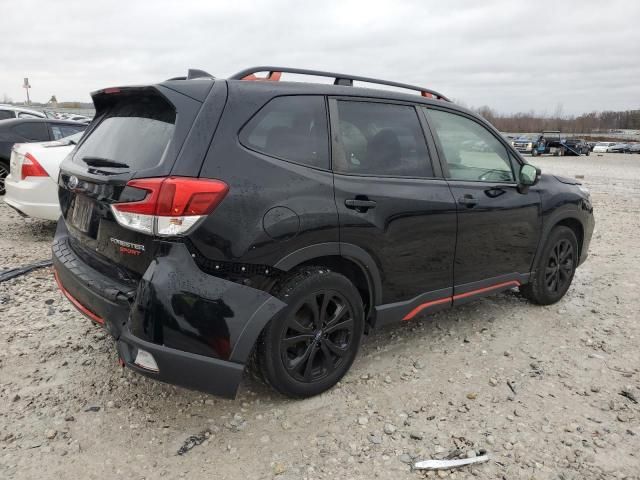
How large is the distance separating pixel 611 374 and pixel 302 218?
2342 millimetres

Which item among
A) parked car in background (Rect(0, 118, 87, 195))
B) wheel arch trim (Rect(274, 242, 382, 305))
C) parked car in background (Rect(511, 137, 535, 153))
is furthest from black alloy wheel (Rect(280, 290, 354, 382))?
parked car in background (Rect(511, 137, 535, 153))

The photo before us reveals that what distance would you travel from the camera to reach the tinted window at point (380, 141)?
2.91 meters

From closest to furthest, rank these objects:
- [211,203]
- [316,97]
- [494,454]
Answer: [211,203]
[494,454]
[316,97]

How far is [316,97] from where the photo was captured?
2.85 meters

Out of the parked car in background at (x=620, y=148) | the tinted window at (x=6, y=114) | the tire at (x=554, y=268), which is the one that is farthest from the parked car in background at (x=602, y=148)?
the tire at (x=554, y=268)

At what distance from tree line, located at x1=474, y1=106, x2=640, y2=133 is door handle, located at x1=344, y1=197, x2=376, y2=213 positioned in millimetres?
120020

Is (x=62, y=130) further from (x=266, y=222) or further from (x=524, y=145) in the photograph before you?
(x=524, y=145)

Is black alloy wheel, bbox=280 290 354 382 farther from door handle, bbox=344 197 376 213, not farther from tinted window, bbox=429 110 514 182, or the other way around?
tinted window, bbox=429 110 514 182

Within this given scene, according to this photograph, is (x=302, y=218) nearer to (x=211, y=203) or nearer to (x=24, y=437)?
(x=211, y=203)

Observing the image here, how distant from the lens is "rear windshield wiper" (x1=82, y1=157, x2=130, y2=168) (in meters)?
2.57

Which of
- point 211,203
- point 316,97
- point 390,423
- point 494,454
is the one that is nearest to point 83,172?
point 211,203

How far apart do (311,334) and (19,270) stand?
136 inches

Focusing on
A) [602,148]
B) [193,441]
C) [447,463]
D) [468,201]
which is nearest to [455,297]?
[468,201]

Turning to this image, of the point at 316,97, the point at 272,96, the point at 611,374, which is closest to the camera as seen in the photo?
the point at 272,96
